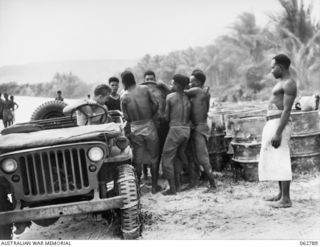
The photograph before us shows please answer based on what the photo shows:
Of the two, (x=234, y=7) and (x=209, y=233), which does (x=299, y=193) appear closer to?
(x=209, y=233)

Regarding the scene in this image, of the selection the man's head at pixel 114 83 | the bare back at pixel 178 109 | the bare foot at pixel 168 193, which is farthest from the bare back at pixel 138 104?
the man's head at pixel 114 83

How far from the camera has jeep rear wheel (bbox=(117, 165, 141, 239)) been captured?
3.94m

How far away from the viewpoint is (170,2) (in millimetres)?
5234

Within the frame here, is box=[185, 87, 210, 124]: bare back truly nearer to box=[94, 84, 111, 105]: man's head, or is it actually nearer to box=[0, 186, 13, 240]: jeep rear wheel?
box=[94, 84, 111, 105]: man's head

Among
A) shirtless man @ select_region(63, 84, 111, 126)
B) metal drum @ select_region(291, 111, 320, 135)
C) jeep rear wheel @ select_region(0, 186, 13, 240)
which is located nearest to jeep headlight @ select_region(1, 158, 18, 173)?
jeep rear wheel @ select_region(0, 186, 13, 240)

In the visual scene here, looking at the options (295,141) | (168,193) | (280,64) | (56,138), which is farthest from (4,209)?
(295,141)

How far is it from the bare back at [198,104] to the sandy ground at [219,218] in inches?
44.9

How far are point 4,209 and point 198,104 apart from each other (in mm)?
3185

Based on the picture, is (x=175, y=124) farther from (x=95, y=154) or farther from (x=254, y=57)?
(x=254, y=57)

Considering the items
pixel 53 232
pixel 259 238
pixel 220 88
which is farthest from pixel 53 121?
pixel 220 88

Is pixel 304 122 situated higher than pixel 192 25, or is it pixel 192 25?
pixel 192 25

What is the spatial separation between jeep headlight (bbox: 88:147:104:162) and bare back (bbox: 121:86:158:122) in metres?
1.97

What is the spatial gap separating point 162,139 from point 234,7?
2473 millimetres

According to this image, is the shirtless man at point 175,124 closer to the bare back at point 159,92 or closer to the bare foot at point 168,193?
the bare foot at point 168,193
